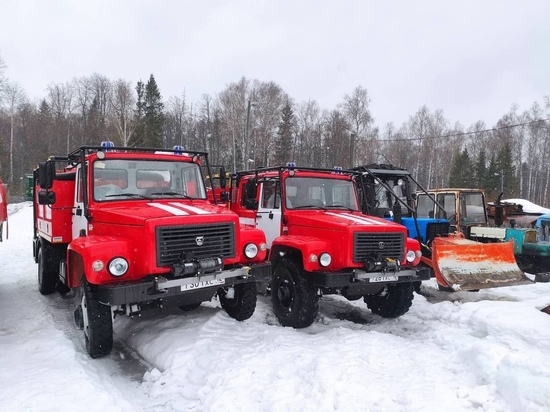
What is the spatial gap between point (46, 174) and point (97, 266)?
209 centimetres

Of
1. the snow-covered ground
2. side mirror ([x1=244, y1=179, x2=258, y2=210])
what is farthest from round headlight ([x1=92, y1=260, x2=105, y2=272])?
side mirror ([x1=244, y1=179, x2=258, y2=210])

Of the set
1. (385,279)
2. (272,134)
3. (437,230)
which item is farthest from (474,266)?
(272,134)

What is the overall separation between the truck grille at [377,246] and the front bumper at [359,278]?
223 mm

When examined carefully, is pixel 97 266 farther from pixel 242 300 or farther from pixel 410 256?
pixel 410 256

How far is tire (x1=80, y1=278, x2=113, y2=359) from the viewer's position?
5.00m

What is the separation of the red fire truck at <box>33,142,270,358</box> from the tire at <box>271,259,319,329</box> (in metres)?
0.60

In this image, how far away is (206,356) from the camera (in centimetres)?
480

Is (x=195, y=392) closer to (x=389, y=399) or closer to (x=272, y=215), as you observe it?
(x=389, y=399)

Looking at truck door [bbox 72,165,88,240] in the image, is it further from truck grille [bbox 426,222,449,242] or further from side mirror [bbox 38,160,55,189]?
truck grille [bbox 426,222,449,242]

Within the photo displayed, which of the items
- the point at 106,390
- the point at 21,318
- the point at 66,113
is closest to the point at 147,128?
the point at 66,113

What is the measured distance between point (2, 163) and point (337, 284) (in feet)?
166

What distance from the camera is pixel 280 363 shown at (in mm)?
4484

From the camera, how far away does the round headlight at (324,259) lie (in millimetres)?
5973

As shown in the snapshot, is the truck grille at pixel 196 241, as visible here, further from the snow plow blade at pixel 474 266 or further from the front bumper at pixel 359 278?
the snow plow blade at pixel 474 266
